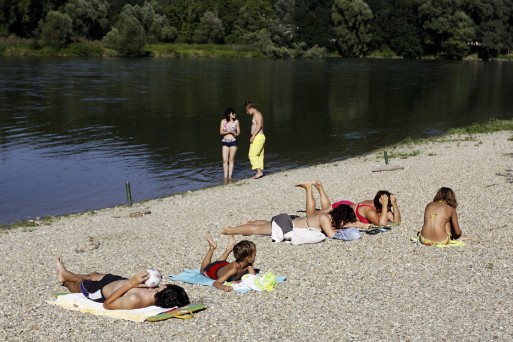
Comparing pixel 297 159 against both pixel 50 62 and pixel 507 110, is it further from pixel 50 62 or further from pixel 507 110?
pixel 50 62

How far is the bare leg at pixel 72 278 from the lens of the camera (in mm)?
9664

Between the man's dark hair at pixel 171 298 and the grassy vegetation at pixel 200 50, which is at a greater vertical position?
the grassy vegetation at pixel 200 50

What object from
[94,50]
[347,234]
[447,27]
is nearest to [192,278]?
[347,234]

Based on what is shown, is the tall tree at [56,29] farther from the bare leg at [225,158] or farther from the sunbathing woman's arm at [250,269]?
the sunbathing woman's arm at [250,269]

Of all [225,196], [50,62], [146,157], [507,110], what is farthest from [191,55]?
[225,196]

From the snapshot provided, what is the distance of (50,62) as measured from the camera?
74375mm

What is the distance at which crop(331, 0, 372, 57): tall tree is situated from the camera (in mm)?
101062

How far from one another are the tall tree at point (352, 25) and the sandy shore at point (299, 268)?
285 ft

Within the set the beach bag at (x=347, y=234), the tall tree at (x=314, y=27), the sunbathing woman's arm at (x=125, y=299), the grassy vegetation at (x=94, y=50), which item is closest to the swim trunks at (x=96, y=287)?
the sunbathing woman's arm at (x=125, y=299)

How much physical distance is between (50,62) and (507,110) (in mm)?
53214

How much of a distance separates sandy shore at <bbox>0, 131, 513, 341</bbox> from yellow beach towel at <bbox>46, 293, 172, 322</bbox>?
0.12 m

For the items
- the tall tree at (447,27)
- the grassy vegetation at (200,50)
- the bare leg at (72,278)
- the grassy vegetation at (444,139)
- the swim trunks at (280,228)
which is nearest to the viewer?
the bare leg at (72,278)

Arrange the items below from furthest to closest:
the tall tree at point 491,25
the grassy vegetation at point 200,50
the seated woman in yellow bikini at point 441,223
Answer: the tall tree at point 491,25, the grassy vegetation at point 200,50, the seated woman in yellow bikini at point 441,223

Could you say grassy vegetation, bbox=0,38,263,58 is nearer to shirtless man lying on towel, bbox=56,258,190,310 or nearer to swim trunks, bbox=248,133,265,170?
swim trunks, bbox=248,133,265,170
